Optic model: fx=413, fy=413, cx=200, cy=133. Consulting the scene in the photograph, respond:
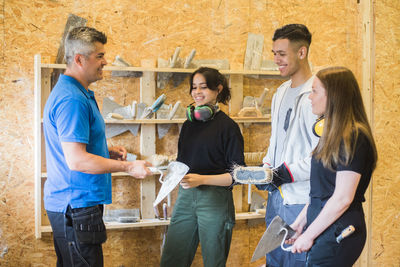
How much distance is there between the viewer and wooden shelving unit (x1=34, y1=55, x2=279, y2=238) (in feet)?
9.25

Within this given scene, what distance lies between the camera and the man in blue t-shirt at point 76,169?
71.8 inches

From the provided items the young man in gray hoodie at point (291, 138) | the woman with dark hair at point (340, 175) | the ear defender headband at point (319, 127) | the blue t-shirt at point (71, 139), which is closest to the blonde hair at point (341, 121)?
the woman with dark hair at point (340, 175)

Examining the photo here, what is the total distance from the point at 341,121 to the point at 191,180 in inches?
39.2

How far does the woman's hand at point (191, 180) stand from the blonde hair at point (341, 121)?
0.85 metres

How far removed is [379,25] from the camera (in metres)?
3.59

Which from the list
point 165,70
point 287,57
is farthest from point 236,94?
point 287,57

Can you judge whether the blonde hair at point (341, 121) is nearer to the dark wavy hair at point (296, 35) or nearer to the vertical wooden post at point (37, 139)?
the dark wavy hair at point (296, 35)

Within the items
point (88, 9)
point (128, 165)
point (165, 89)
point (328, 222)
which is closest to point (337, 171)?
point (328, 222)

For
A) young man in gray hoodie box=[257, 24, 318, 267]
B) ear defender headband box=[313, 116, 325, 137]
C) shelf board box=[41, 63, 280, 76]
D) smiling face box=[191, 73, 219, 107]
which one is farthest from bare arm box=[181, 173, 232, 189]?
shelf board box=[41, 63, 280, 76]

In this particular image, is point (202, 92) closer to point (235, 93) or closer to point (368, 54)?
point (235, 93)

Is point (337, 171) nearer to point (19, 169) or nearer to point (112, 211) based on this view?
point (112, 211)

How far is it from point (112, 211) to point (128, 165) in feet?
4.22

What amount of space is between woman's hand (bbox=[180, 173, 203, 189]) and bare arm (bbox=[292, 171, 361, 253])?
0.86 meters

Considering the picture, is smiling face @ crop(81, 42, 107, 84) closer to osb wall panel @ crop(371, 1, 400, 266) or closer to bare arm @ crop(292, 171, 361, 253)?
bare arm @ crop(292, 171, 361, 253)
